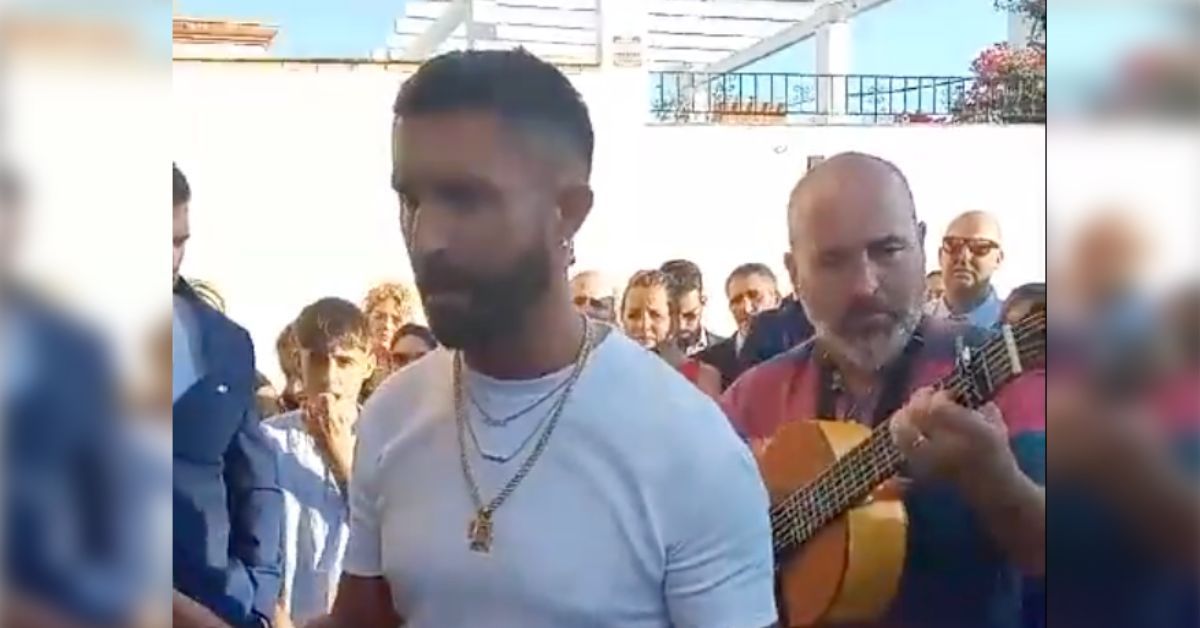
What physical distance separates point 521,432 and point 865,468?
42 cm

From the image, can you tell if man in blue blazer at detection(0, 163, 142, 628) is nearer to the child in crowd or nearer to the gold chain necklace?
the child in crowd

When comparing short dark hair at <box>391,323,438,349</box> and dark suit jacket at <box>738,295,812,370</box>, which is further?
dark suit jacket at <box>738,295,812,370</box>

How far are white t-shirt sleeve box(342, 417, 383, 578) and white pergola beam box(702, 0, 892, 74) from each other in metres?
0.60

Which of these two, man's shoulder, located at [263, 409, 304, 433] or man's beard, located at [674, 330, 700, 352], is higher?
man's beard, located at [674, 330, 700, 352]

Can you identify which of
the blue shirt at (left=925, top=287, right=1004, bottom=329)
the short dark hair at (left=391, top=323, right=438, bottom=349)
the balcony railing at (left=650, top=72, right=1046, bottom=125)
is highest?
the balcony railing at (left=650, top=72, right=1046, bottom=125)

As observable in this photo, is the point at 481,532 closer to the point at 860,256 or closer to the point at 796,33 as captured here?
the point at 860,256

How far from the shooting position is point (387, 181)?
184cm

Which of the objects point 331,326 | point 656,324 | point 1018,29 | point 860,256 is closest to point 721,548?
point 656,324

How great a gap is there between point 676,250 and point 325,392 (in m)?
0.44

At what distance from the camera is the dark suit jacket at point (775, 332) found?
1968mm

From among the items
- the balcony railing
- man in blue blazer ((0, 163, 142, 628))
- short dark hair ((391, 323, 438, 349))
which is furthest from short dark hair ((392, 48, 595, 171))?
man in blue blazer ((0, 163, 142, 628))

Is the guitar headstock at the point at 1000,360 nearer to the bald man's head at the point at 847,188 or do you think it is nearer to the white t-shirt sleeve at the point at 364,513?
the bald man's head at the point at 847,188

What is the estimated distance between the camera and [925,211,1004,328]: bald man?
6.43 feet

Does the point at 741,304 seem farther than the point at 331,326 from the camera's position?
Yes
